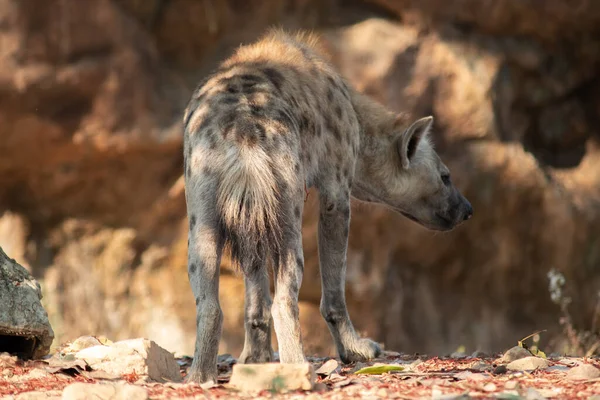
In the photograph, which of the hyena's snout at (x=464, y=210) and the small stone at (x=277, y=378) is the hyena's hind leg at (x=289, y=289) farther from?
the hyena's snout at (x=464, y=210)

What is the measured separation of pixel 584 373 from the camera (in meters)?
3.64

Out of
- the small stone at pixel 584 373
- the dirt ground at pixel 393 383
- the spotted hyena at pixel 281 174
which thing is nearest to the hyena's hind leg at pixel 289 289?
the spotted hyena at pixel 281 174

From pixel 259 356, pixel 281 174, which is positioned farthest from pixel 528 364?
pixel 281 174

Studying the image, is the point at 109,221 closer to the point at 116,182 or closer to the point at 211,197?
the point at 116,182

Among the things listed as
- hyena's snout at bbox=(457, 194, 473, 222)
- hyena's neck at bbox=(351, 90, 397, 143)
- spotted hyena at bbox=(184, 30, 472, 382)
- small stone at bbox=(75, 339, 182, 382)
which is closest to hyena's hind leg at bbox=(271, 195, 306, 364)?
spotted hyena at bbox=(184, 30, 472, 382)

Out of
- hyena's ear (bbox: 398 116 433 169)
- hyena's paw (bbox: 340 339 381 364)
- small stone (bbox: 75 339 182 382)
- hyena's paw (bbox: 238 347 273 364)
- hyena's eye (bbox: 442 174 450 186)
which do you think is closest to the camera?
small stone (bbox: 75 339 182 382)

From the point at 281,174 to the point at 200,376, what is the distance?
0.90m

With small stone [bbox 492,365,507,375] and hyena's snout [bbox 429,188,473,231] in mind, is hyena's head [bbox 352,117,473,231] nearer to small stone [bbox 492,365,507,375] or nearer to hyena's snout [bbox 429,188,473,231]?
hyena's snout [bbox 429,188,473,231]

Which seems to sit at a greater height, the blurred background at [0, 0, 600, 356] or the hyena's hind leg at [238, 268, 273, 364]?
the blurred background at [0, 0, 600, 356]

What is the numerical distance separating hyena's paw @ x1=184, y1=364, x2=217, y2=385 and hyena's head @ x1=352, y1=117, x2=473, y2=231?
7.36 ft

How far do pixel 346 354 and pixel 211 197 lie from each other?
155cm

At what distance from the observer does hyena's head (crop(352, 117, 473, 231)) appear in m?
5.64

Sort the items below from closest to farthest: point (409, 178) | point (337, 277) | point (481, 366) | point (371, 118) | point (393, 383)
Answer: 1. point (393, 383)
2. point (481, 366)
3. point (337, 277)
4. point (371, 118)
5. point (409, 178)

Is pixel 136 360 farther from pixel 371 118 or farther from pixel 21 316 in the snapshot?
pixel 371 118
